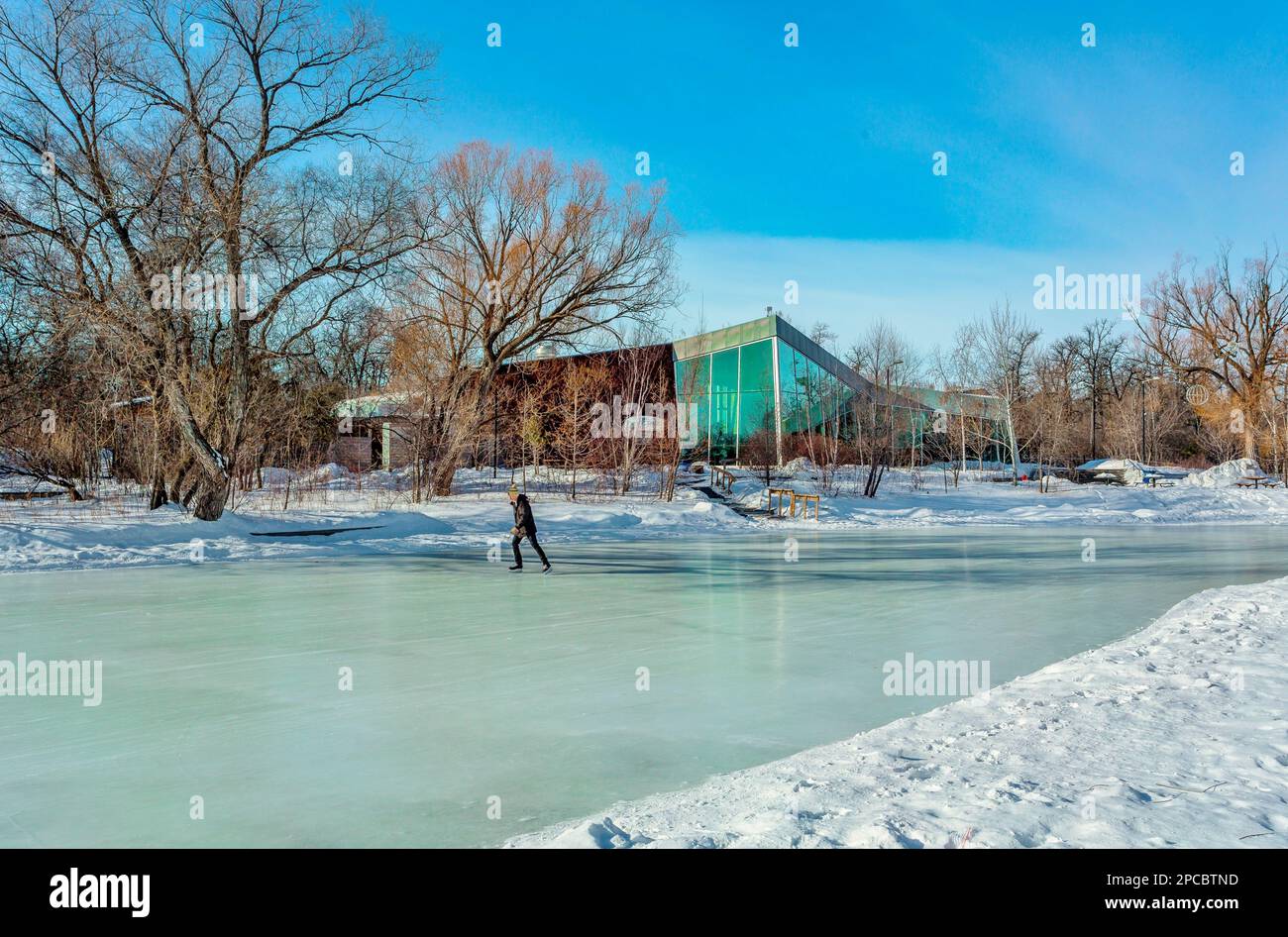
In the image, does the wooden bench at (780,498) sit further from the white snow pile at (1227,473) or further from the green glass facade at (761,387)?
the white snow pile at (1227,473)

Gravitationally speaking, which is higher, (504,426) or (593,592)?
(504,426)

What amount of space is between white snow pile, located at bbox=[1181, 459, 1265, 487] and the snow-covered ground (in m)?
0.09

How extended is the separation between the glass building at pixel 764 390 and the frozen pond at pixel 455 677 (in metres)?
26.1

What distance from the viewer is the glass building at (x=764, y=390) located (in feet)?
135

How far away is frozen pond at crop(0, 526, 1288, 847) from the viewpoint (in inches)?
173

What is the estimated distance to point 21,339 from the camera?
19984 millimetres

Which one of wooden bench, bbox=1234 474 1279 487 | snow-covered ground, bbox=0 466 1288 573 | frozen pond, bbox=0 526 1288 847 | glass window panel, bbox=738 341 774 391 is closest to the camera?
frozen pond, bbox=0 526 1288 847

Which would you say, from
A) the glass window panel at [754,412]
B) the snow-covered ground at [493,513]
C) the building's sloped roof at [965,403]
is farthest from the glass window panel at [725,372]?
the building's sloped roof at [965,403]

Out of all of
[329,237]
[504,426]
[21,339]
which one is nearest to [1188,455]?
[504,426]

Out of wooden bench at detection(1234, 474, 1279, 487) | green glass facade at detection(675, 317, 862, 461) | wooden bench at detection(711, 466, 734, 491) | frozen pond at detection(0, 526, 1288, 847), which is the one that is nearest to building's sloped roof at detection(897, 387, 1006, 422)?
green glass facade at detection(675, 317, 862, 461)

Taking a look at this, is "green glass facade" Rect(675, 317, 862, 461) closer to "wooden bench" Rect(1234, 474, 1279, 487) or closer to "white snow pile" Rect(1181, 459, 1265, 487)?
"white snow pile" Rect(1181, 459, 1265, 487)
